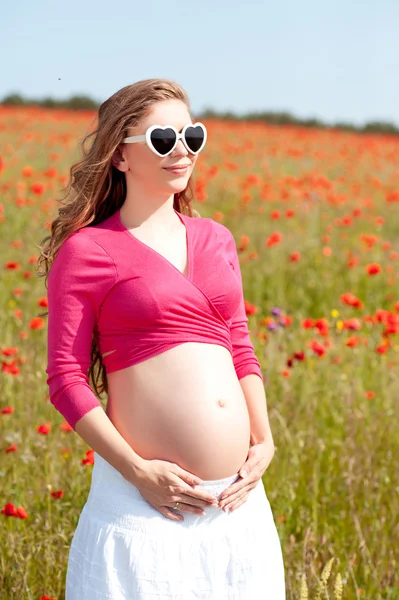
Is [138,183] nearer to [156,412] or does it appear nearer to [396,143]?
[156,412]

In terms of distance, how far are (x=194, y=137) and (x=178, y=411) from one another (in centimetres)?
58

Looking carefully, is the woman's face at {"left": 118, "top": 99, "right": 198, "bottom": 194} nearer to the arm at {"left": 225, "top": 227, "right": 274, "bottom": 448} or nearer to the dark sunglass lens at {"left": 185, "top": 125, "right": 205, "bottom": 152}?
the dark sunglass lens at {"left": 185, "top": 125, "right": 205, "bottom": 152}

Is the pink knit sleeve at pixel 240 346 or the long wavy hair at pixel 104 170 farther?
the pink knit sleeve at pixel 240 346

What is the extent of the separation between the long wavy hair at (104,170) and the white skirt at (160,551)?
34cm

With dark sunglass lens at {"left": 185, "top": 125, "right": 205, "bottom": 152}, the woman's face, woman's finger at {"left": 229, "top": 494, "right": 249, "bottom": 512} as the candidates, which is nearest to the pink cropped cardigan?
the woman's face

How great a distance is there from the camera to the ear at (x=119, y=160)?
193cm

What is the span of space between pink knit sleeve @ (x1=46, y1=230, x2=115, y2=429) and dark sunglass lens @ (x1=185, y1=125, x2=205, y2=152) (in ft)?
0.97

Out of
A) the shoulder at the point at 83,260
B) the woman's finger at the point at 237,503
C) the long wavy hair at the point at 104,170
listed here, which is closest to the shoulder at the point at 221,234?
the long wavy hair at the point at 104,170

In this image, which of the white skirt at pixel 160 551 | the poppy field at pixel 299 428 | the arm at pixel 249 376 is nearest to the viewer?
the white skirt at pixel 160 551

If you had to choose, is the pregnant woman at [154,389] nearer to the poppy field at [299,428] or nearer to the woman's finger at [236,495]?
the woman's finger at [236,495]

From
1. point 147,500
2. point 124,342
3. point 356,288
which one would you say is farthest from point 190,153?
point 356,288

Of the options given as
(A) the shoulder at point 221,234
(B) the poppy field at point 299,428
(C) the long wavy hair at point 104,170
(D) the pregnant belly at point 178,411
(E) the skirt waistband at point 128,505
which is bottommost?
(B) the poppy field at point 299,428

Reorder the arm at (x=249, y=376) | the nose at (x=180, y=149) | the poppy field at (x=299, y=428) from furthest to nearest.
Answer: the poppy field at (x=299, y=428) < the arm at (x=249, y=376) < the nose at (x=180, y=149)

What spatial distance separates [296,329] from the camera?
5.00 metres
